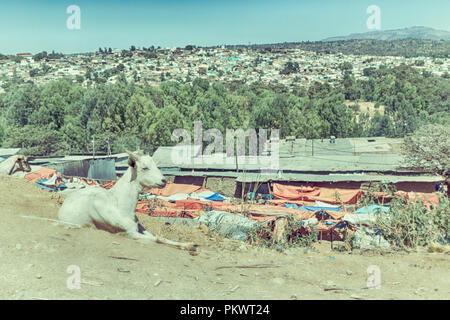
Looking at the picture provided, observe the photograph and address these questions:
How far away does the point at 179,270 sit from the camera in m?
5.74

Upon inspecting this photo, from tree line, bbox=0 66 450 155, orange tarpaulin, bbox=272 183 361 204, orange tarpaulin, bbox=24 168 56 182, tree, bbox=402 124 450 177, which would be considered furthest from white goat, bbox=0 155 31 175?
tree line, bbox=0 66 450 155

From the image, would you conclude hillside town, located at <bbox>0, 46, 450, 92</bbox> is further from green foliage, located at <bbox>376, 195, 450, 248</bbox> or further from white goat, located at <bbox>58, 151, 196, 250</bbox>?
white goat, located at <bbox>58, 151, 196, 250</bbox>

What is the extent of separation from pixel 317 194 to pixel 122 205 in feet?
59.4

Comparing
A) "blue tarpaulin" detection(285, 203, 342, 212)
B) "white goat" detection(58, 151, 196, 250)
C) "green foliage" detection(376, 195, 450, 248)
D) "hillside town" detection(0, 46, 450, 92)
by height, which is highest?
"hillside town" detection(0, 46, 450, 92)

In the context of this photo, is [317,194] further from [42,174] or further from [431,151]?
[42,174]

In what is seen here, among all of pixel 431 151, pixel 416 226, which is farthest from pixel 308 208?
pixel 431 151

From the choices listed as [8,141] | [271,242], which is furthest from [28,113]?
[271,242]

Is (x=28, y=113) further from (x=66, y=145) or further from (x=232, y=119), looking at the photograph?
(x=232, y=119)

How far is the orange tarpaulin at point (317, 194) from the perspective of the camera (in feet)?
70.7

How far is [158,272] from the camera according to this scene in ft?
18.0

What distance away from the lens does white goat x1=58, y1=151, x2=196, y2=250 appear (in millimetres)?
6969

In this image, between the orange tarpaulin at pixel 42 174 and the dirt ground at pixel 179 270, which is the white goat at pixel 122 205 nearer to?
the dirt ground at pixel 179 270

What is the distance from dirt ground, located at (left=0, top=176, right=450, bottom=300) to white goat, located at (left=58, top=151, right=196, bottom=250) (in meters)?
0.23
